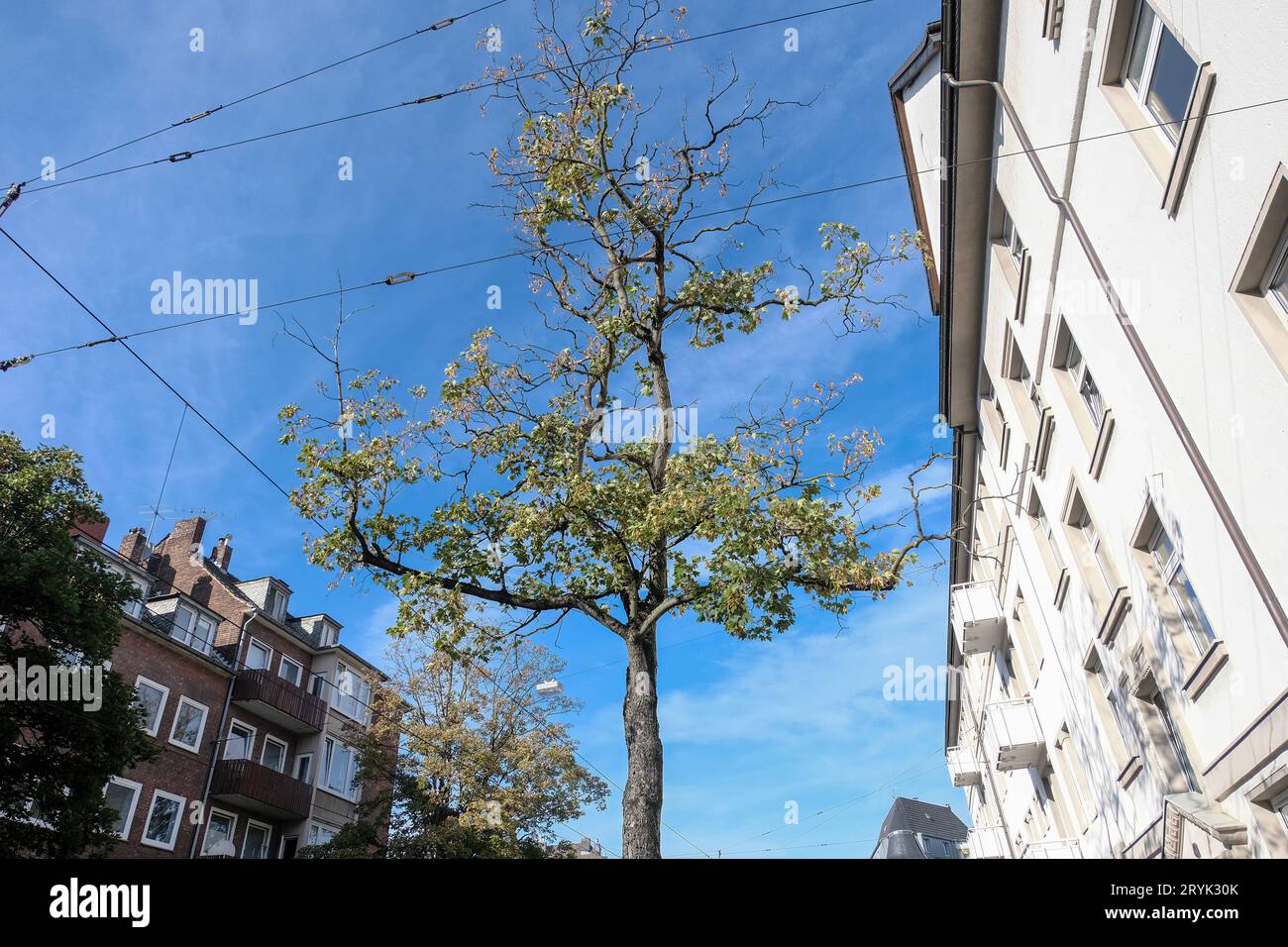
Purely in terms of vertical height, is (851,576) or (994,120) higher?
(994,120)

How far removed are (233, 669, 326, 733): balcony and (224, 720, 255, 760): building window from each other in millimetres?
792

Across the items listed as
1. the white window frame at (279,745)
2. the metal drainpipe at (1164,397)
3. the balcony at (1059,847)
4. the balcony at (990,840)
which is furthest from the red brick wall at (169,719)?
the metal drainpipe at (1164,397)

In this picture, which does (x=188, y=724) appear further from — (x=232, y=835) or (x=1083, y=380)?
(x=1083, y=380)

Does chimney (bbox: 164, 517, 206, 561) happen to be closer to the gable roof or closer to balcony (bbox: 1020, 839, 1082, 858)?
balcony (bbox: 1020, 839, 1082, 858)

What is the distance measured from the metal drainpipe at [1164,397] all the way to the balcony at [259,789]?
105ft

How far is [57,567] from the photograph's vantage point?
18984mm

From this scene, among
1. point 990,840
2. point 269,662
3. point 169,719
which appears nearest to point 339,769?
point 269,662

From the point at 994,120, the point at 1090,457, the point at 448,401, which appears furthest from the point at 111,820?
the point at 994,120

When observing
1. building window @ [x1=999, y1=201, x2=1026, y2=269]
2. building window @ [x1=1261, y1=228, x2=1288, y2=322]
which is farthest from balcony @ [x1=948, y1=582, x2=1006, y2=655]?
building window @ [x1=1261, y1=228, x2=1288, y2=322]

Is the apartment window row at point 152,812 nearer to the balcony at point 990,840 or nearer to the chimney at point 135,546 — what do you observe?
the chimney at point 135,546

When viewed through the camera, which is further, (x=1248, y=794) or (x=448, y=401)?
(x=448, y=401)

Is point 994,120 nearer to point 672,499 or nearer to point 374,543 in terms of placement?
point 672,499

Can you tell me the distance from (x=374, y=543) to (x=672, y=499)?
476cm

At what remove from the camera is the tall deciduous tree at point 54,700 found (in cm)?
1784
